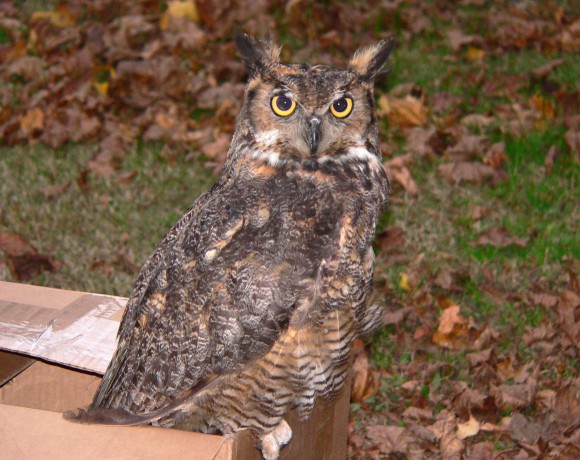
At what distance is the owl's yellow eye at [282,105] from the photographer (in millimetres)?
2232

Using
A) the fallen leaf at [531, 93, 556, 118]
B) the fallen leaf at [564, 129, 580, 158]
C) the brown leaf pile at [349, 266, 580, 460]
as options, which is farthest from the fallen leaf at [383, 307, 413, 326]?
the fallen leaf at [531, 93, 556, 118]

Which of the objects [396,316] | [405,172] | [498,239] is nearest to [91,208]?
[405,172]

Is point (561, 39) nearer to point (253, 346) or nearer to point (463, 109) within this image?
point (463, 109)

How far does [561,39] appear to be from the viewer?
236 inches

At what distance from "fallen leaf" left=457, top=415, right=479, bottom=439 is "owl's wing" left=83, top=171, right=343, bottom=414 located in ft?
3.82

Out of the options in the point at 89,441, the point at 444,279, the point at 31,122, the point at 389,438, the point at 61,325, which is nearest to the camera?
the point at 89,441

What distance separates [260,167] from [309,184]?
16cm

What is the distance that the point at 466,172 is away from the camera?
460 cm

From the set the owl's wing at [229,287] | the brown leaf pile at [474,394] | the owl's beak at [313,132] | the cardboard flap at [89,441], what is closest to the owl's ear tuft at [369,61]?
the owl's beak at [313,132]

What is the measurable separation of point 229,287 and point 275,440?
1.72 feet

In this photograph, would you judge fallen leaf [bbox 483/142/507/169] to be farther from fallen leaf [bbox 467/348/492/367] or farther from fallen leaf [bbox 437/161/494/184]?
fallen leaf [bbox 467/348/492/367]

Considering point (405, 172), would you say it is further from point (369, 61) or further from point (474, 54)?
point (369, 61)

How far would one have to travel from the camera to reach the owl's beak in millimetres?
2207

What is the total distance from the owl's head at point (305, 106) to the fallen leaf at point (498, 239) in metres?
1.84
